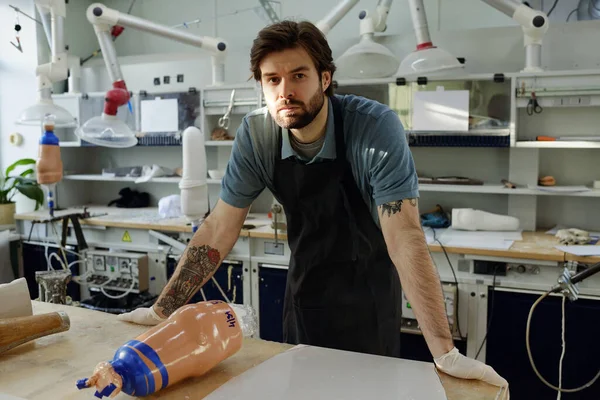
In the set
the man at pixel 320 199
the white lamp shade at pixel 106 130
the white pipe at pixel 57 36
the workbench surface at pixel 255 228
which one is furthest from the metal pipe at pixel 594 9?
the white pipe at pixel 57 36

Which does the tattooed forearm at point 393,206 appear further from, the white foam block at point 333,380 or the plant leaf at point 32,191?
the plant leaf at point 32,191

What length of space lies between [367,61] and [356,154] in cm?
141

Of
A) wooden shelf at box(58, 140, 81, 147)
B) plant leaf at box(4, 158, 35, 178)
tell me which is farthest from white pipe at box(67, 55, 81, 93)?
plant leaf at box(4, 158, 35, 178)

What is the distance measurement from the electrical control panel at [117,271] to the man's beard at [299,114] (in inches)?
80.3

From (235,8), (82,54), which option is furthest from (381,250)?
(82,54)

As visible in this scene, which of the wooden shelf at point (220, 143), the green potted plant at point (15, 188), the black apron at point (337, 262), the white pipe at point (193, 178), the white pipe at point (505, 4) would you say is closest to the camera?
the black apron at point (337, 262)

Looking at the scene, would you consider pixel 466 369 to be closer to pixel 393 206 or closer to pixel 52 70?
pixel 393 206

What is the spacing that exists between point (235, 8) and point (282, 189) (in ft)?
8.52

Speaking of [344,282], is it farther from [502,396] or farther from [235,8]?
[235,8]

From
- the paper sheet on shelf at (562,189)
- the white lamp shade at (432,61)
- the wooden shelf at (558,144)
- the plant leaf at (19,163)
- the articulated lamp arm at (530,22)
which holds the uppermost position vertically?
the articulated lamp arm at (530,22)

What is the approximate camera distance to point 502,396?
96cm

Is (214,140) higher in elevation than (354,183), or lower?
higher

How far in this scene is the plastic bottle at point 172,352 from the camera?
35.4 inches

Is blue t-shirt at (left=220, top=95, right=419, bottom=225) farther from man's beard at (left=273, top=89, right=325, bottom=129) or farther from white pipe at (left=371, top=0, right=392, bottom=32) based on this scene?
white pipe at (left=371, top=0, right=392, bottom=32)
